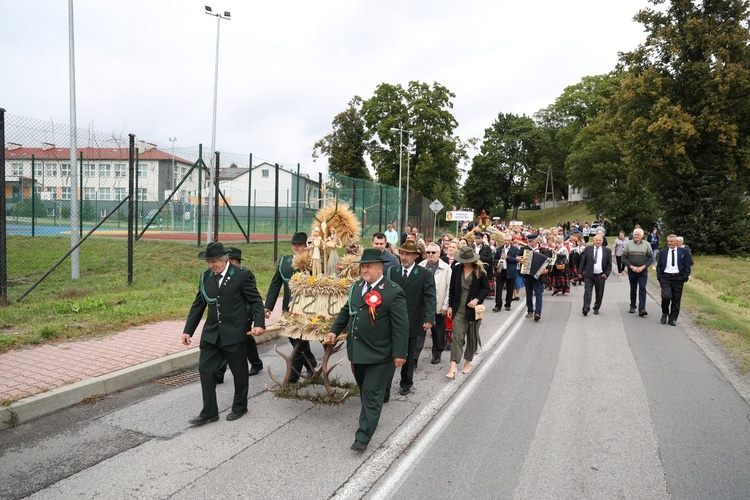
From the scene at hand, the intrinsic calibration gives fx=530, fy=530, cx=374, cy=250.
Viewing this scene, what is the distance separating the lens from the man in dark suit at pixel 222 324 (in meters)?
5.28

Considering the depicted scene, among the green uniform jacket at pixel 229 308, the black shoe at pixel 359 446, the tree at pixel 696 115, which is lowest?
the black shoe at pixel 359 446

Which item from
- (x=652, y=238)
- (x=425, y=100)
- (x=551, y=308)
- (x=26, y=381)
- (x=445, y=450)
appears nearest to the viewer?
(x=445, y=450)

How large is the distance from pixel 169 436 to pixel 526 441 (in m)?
3.33

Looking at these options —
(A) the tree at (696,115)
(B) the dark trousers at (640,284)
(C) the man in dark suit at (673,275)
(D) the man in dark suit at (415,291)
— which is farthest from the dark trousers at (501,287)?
(A) the tree at (696,115)

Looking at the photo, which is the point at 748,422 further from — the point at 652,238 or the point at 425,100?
the point at 425,100

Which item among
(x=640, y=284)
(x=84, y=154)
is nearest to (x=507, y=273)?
(x=640, y=284)

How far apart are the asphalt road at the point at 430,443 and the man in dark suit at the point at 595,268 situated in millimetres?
4884

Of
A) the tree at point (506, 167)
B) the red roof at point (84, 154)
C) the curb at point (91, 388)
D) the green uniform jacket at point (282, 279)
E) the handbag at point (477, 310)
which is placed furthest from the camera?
the tree at point (506, 167)

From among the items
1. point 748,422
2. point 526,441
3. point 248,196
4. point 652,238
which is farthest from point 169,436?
point 652,238

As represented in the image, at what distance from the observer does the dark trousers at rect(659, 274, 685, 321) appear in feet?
36.7

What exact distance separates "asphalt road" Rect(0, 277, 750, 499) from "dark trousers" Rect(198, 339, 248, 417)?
0.18 metres

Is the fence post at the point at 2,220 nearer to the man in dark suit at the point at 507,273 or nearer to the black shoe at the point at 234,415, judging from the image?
the black shoe at the point at 234,415

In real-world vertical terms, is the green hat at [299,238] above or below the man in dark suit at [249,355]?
above

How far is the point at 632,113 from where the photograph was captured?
93.0 feet
